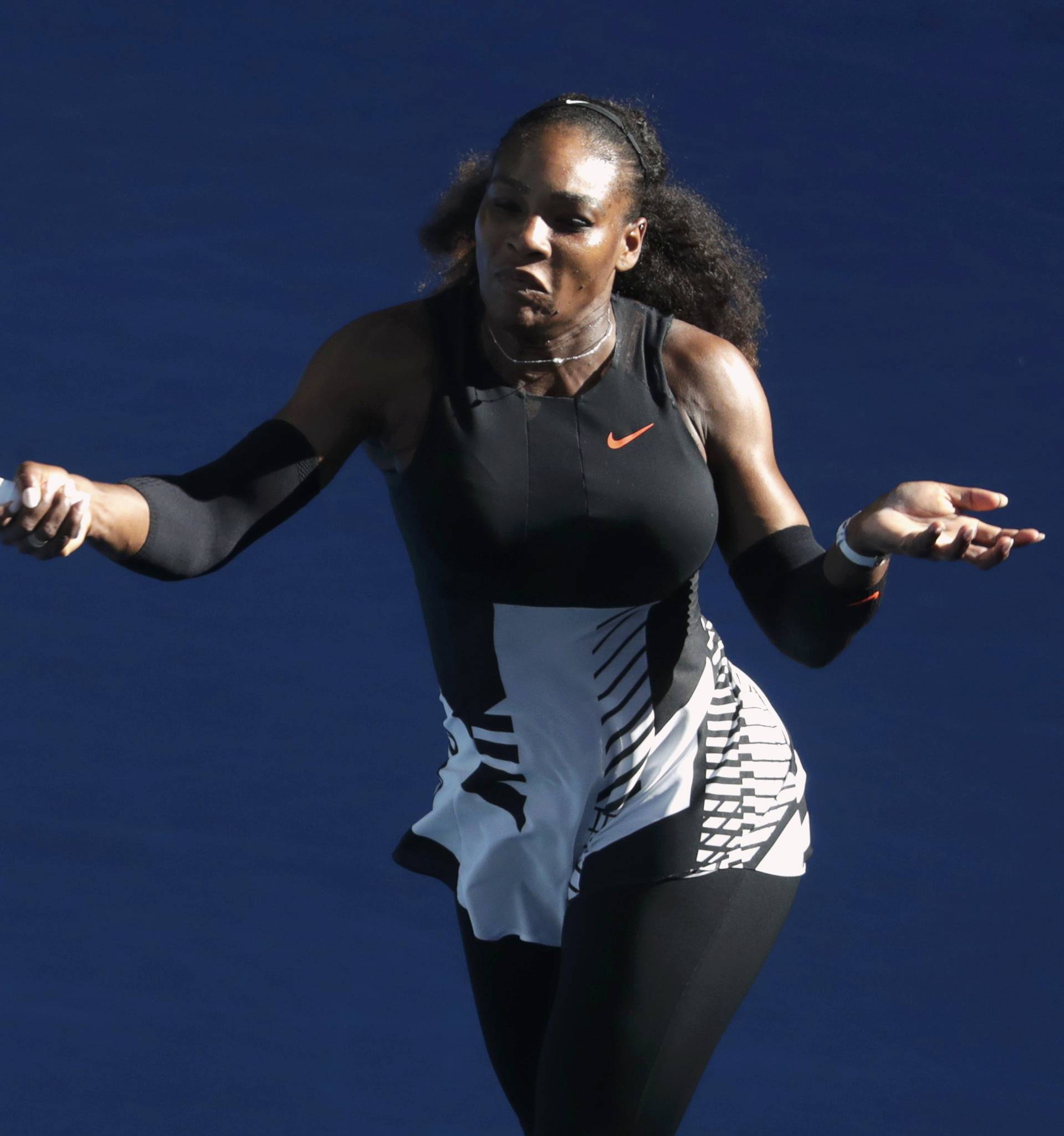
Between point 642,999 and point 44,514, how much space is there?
767mm

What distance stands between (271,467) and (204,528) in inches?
3.8

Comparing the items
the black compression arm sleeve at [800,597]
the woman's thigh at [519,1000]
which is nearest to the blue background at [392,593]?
the woman's thigh at [519,1000]

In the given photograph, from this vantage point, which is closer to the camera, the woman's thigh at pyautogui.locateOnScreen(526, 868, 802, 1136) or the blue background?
the woman's thigh at pyautogui.locateOnScreen(526, 868, 802, 1136)

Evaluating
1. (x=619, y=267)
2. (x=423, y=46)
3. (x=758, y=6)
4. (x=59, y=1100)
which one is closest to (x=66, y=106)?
(x=423, y=46)

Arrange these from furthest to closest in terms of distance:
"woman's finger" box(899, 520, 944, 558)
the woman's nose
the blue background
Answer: the blue background → the woman's nose → "woman's finger" box(899, 520, 944, 558)

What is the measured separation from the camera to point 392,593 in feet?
12.6

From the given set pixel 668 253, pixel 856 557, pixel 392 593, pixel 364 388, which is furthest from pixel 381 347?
pixel 392 593

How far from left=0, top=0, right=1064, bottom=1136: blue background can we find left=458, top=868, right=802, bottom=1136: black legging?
109 cm

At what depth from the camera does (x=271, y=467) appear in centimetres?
198

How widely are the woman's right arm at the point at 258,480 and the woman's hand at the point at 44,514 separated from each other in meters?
0.09

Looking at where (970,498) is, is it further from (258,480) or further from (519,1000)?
(519,1000)

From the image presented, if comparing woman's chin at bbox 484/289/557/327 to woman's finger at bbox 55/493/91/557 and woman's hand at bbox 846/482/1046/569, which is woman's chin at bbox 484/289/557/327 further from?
woman's finger at bbox 55/493/91/557

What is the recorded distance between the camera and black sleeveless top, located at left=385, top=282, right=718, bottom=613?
1991 mm

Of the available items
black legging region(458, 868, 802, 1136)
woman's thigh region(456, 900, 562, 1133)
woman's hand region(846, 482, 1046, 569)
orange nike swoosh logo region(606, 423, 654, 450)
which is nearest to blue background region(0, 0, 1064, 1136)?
woman's thigh region(456, 900, 562, 1133)
